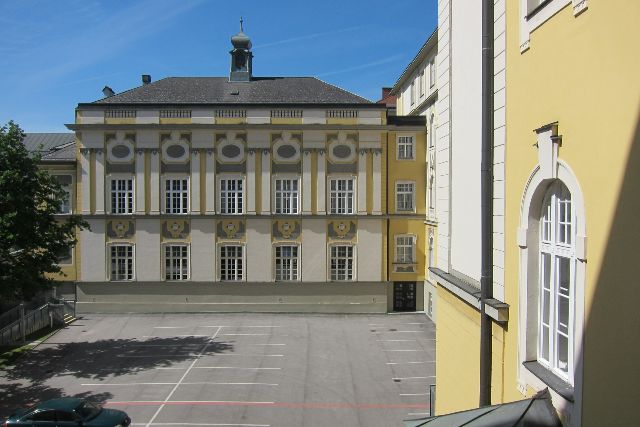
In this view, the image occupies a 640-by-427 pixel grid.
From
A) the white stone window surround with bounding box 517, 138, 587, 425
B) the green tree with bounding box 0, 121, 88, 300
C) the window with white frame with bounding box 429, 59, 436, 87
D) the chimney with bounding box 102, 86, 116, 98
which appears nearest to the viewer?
the white stone window surround with bounding box 517, 138, 587, 425

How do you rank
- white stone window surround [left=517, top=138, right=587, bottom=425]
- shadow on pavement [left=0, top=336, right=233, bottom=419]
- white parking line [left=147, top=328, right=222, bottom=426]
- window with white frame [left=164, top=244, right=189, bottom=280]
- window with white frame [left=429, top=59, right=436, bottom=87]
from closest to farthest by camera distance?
white stone window surround [left=517, top=138, right=587, bottom=425]
white parking line [left=147, top=328, right=222, bottom=426]
shadow on pavement [left=0, top=336, right=233, bottom=419]
window with white frame [left=429, top=59, right=436, bottom=87]
window with white frame [left=164, top=244, right=189, bottom=280]

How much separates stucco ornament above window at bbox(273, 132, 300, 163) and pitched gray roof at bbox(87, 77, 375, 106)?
2.41 metres

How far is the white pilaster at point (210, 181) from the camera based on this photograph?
3434cm

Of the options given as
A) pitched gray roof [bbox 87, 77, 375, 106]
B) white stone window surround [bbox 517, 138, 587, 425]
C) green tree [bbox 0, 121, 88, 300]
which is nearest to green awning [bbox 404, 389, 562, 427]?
white stone window surround [bbox 517, 138, 587, 425]

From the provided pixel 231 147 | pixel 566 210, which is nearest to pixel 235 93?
pixel 231 147

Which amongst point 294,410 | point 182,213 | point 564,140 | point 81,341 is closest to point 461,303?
point 564,140

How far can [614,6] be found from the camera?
4266 mm

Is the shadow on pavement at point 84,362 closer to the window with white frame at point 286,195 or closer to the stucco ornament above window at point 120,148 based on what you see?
the window with white frame at point 286,195

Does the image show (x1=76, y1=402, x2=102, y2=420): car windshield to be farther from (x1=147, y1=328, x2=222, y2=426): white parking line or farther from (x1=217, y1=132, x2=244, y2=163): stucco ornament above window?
(x1=217, y1=132, x2=244, y2=163): stucco ornament above window

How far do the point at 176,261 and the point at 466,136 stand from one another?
29.2 meters

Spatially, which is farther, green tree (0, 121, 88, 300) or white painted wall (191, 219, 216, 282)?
white painted wall (191, 219, 216, 282)

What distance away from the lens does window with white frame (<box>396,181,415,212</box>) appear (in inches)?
1390

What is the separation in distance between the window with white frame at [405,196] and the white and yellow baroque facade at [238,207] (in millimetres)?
354

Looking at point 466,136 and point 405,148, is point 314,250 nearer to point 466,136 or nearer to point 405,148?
point 405,148
